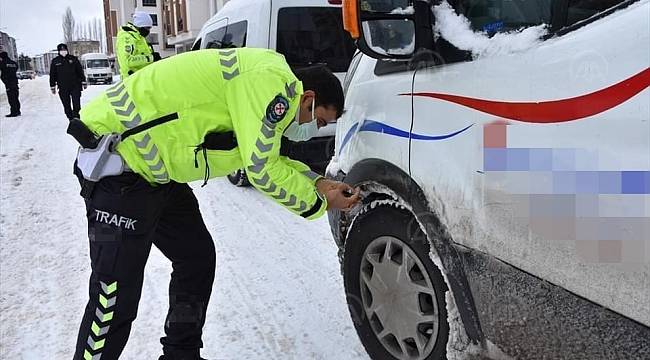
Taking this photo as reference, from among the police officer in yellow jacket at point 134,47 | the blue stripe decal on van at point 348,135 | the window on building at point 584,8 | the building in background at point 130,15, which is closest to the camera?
the window on building at point 584,8

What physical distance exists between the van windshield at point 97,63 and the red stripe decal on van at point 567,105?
40.4 metres

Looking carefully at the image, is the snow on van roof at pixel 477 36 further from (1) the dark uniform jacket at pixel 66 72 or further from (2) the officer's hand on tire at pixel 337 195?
(1) the dark uniform jacket at pixel 66 72

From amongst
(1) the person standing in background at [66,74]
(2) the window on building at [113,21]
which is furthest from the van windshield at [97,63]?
(2) the window on building at [113,21]

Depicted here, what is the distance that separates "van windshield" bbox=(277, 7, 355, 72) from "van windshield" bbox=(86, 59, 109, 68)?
3579 cm

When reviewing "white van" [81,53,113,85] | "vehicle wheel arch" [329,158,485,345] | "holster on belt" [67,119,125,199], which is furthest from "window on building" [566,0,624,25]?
"white van" [81,53,113,85]

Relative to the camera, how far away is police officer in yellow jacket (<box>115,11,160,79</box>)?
7572 millimetres

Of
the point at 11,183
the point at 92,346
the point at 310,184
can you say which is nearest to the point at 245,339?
the point at 92,346

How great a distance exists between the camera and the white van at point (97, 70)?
126ft

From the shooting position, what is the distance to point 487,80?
188 cm


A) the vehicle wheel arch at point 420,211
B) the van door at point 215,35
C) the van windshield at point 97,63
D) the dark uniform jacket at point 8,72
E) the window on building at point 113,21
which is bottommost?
the vehicle wheel arch at point 420,211

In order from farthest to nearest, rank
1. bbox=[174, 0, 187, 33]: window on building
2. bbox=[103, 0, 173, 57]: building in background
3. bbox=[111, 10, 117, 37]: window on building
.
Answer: bbox=[111, 10, 117, 37]: window on building → bbox=[103, 0, 173, 57]: building in background → bbox=[174, 0, 187, 33]: window on building

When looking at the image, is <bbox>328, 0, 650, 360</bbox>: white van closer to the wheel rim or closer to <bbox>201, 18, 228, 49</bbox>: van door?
the wheel rim

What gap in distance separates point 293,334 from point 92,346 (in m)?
1.20

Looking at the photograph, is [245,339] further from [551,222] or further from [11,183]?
[11,183]
